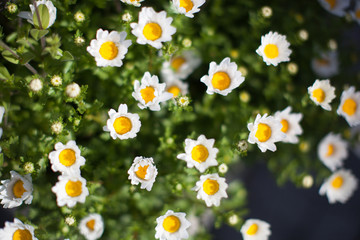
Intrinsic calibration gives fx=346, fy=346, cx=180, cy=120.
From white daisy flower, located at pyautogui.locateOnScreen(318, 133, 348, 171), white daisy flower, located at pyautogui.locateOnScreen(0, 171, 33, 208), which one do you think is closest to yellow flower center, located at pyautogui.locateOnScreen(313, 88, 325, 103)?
white daisy flower, located at pyautogui.locateOnScreen(318, 133, 348, 171)

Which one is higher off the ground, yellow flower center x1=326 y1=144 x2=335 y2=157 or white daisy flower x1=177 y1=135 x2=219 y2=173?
white daisy flower x1=177 y1=135 x2=219 y2=173

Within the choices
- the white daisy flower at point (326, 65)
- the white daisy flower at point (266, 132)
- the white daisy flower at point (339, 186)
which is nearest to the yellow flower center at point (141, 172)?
the white daisy flower at point (266, 132)

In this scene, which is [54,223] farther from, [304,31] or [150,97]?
[304,31]

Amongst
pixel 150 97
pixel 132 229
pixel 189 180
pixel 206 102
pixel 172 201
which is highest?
pixel 150 97

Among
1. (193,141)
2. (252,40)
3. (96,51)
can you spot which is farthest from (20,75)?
(252,40)

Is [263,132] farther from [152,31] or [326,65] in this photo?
[326,65]

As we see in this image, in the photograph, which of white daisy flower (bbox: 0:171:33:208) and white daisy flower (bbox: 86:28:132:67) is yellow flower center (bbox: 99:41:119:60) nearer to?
white daisy flower (bbox: 86:28:132:67)

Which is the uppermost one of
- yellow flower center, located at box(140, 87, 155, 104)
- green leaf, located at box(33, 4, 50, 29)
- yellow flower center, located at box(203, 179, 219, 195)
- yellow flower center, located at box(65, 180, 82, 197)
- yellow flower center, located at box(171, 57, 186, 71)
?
green leaf, located at box(33, 4, 50, 29)
